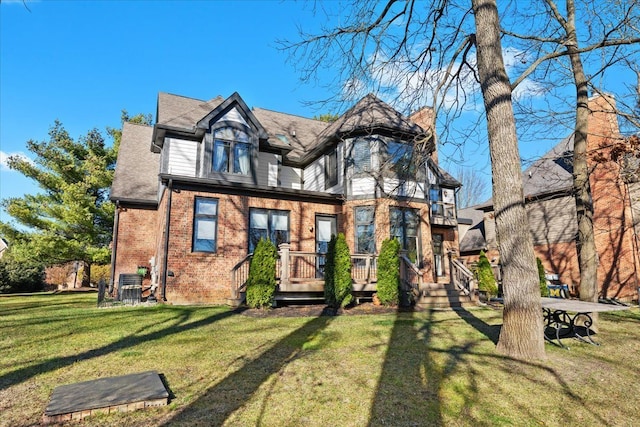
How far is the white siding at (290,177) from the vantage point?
1714 cm

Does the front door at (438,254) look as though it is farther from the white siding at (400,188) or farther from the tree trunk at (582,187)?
the tree trunk at (582,187)

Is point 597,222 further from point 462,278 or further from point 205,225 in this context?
point 205,225

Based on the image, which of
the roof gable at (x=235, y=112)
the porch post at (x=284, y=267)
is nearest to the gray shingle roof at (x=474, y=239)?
the roof gable at (x=235, y=112)

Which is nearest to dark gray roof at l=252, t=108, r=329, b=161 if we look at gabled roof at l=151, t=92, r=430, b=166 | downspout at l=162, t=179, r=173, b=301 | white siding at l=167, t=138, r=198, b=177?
gabled roof at l=151, t=92, r=430, b=166

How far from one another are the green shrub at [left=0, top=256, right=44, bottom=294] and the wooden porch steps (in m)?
23.0

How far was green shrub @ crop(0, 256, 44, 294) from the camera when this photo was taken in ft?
67.8

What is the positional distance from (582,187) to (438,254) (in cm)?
1232

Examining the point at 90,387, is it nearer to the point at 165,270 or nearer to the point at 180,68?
the point at 165,270

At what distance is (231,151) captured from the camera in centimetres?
1465

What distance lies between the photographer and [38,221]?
72.9ft

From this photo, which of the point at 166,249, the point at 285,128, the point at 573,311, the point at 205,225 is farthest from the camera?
the point at 285,128

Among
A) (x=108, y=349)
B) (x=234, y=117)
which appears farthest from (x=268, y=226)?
(x=108, y=349)

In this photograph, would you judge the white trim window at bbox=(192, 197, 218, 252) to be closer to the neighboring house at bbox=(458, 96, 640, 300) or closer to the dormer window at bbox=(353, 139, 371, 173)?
the dormer window at bbox=(353, 139, 371, 173)

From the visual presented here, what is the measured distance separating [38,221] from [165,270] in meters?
16.5
